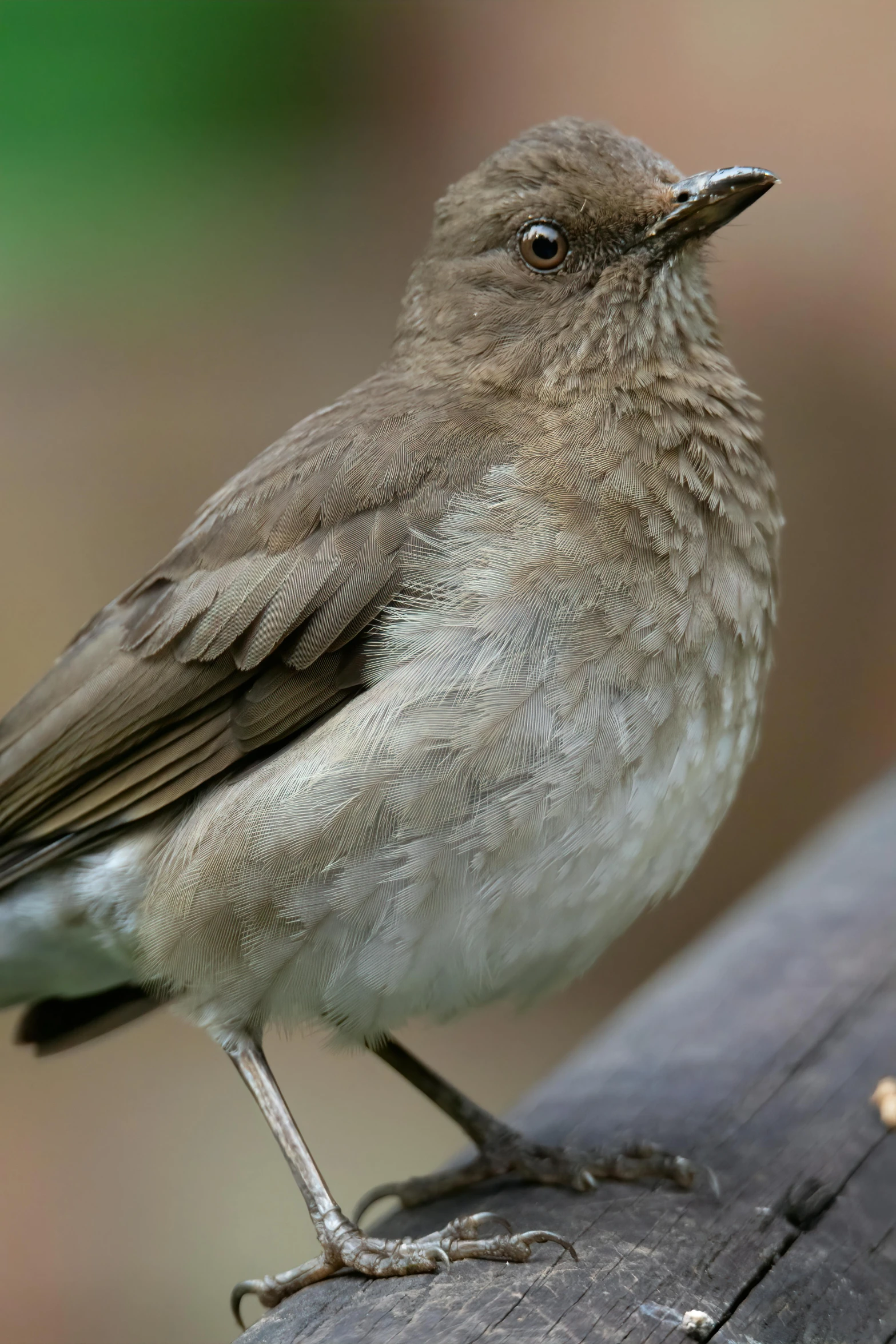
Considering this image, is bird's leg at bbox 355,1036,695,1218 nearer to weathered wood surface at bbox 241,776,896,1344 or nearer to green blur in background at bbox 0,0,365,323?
weathered wood surface at bbox 241,776,896,1344

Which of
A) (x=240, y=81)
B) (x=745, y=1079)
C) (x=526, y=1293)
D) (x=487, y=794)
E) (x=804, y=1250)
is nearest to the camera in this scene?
(x=526, y=1293)

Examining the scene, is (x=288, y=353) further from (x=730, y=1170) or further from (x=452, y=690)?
(x=730, y=1170)

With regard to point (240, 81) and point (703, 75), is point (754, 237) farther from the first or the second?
point (240, 81)

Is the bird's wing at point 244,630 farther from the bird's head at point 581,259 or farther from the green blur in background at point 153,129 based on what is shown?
the green blur in background at point 153,129

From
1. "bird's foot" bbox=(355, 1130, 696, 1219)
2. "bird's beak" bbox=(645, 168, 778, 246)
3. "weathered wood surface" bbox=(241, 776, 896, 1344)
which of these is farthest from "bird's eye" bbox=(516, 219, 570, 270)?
"bird's foot" bbox=(355, 1130, 696, 1219)

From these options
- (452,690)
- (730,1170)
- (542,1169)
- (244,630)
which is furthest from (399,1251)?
(244,630)

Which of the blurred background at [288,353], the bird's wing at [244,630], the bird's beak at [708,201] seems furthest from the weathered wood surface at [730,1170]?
the blurred background at [288,353]

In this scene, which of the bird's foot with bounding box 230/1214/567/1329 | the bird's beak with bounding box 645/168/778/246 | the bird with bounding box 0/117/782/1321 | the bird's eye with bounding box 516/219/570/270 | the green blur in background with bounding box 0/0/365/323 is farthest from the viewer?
the green blur in background with bounding box 0/0/365/323

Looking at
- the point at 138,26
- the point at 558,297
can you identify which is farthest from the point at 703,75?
the point at 558,297
